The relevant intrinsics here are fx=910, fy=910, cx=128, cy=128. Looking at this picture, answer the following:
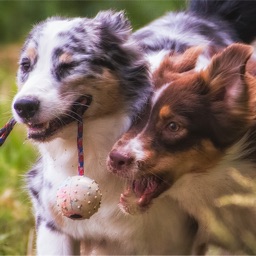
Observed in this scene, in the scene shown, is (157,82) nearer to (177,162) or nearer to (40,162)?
(177,162)

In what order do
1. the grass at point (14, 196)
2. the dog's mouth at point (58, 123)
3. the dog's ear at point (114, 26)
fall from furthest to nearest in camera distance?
the grass at point (14, 196)
the dog's ear at point (114, 26)
the dog's mouth at point (58, 123)

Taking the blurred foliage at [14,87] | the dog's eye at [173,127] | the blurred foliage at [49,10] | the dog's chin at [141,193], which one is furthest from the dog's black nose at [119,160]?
the blurred foliage at [49,10]

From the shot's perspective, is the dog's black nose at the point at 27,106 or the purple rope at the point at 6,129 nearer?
the dog's black nose at the point at 27,106

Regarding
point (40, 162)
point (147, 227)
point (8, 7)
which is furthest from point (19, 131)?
point (8, 7)

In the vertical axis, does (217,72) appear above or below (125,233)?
above

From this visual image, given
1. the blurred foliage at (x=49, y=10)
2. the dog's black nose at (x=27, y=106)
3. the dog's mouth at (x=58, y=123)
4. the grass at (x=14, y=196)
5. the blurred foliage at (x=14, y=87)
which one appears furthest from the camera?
the blurred foliage at (x=49, y=10)

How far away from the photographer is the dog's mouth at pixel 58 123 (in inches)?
156

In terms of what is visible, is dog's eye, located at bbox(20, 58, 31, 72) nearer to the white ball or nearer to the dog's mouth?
the dog's mouth

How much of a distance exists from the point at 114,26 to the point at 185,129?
640 millimetres

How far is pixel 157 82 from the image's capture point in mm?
4219

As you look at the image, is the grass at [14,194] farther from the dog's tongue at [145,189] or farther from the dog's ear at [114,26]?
the dog's tongue at [145,189]

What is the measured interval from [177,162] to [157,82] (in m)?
0.44

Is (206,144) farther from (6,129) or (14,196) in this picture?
(14,196)

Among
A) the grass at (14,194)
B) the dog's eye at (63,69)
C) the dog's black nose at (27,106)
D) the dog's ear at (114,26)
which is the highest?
the dog's ear at (114,26)
